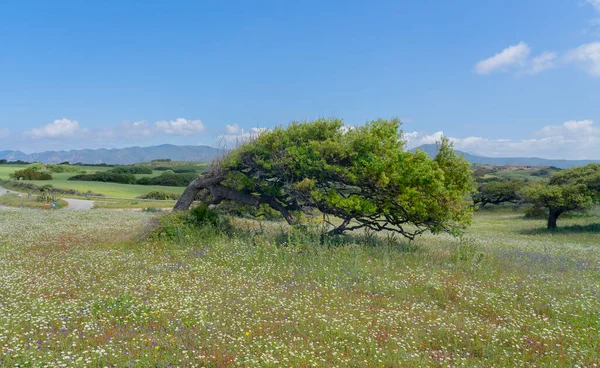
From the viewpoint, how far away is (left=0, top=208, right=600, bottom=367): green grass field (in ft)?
21.4

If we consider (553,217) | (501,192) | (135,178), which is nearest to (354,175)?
(553,217)

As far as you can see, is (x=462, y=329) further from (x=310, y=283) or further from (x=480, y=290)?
(x=310, y=283)

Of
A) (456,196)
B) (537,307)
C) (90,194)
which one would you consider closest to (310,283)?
(537,307)

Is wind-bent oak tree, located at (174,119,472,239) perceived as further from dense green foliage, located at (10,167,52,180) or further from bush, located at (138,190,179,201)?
dense green foliage, located at (10,167,52,180)

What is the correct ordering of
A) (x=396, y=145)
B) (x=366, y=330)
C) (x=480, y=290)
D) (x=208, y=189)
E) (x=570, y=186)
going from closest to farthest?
(x=366, y=330), (x=480, y=290), (x=396, y=145), (x=208, y=189), (x=570, y=186)

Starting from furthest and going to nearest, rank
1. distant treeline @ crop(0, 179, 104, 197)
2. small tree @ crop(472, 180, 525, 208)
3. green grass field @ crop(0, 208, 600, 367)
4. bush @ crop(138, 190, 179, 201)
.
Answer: small tree @ crop(472, 180, 525, 208) → bush @ crop(138, 190, 179, 201) → distant treeline @ crop(0, 179, 104, 197) → green grass field @ crop(0, 208, 600, 367)

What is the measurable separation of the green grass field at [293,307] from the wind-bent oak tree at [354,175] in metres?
1.73

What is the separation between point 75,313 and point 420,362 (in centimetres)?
735

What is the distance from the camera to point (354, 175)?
15.1 meters

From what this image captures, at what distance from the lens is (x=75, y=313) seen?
324 inches

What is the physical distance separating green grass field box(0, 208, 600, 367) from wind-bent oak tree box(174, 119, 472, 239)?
1.73 meters

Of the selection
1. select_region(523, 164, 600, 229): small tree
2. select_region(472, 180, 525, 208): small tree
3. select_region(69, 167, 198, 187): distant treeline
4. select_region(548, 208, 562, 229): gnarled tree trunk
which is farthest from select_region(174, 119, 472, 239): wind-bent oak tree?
select_region(69, 167, 198, 187): distant treeline

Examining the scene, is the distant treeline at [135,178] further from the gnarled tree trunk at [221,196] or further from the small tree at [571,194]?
the small tree at [571,194]

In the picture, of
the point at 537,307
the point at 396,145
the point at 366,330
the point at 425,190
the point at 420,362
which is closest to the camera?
the point at 420,362
